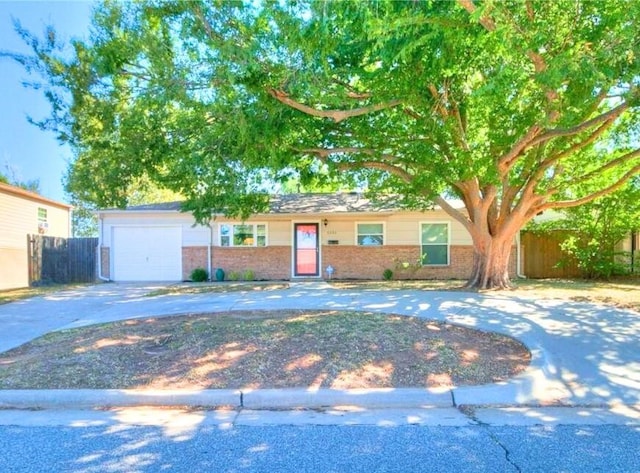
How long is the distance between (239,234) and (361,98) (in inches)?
407

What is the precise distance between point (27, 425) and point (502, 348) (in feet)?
20.1

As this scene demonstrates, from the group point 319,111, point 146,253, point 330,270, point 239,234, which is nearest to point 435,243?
point 330,270

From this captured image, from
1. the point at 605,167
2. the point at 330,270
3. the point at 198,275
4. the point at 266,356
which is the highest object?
the point at 605,167

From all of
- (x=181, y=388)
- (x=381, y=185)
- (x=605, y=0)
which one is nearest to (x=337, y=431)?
(x=181, y=388)

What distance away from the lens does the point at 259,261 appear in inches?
703

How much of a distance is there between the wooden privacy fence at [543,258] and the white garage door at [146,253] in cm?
1448

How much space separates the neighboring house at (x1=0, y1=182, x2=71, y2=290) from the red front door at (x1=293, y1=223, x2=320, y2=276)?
1085 cm

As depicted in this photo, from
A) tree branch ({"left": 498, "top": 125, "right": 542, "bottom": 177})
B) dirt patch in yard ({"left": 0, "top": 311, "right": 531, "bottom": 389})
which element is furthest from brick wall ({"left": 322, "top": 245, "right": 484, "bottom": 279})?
dirt patch in yard ({"left": 0, "top": 311, "right": 531, "bottom": 389})

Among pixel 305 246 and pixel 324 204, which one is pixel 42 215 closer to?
pixel 305 246

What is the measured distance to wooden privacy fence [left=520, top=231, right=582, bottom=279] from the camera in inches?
711

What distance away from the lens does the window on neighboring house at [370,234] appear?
17891 mm

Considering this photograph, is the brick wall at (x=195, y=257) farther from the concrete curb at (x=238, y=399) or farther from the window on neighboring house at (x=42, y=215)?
the concrete curb at (x=238, y=399)

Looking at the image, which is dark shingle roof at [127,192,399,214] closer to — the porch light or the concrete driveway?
the porch light

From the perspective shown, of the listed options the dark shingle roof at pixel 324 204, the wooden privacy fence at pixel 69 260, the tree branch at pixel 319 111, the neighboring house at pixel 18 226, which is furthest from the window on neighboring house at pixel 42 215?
the tree branch at pixel 319 111
